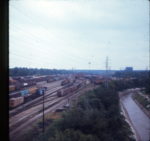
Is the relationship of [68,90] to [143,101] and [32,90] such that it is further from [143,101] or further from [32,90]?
[143,101]

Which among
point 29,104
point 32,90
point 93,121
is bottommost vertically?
point 93,121

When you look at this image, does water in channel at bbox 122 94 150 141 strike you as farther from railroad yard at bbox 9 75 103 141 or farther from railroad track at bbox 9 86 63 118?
railroad track at bbox 9 86 63 118

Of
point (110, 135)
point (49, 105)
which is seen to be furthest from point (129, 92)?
point (49, 105)

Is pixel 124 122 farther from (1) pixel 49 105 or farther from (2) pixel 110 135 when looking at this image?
(1) pixel 49 105

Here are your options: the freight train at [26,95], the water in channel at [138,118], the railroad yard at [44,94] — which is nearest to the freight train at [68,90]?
the railroad yard at [44,94]

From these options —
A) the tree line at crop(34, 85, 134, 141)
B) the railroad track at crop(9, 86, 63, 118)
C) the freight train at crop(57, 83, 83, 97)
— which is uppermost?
the freight train at crop(57, 83, 83, 97)

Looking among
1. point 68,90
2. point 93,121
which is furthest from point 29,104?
point 93,121

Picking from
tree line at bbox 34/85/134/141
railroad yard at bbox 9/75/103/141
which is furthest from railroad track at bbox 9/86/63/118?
tree line at bbox 34/85/134/141

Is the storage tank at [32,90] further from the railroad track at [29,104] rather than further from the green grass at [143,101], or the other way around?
the green grass at [143,101]

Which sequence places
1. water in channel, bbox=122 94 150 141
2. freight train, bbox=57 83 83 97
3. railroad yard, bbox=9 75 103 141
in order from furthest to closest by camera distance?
freight train, bbox=57 83 83 97, railroad yard, bbox=9 75 103 141, water in channel, bbox=122 94 150 141
